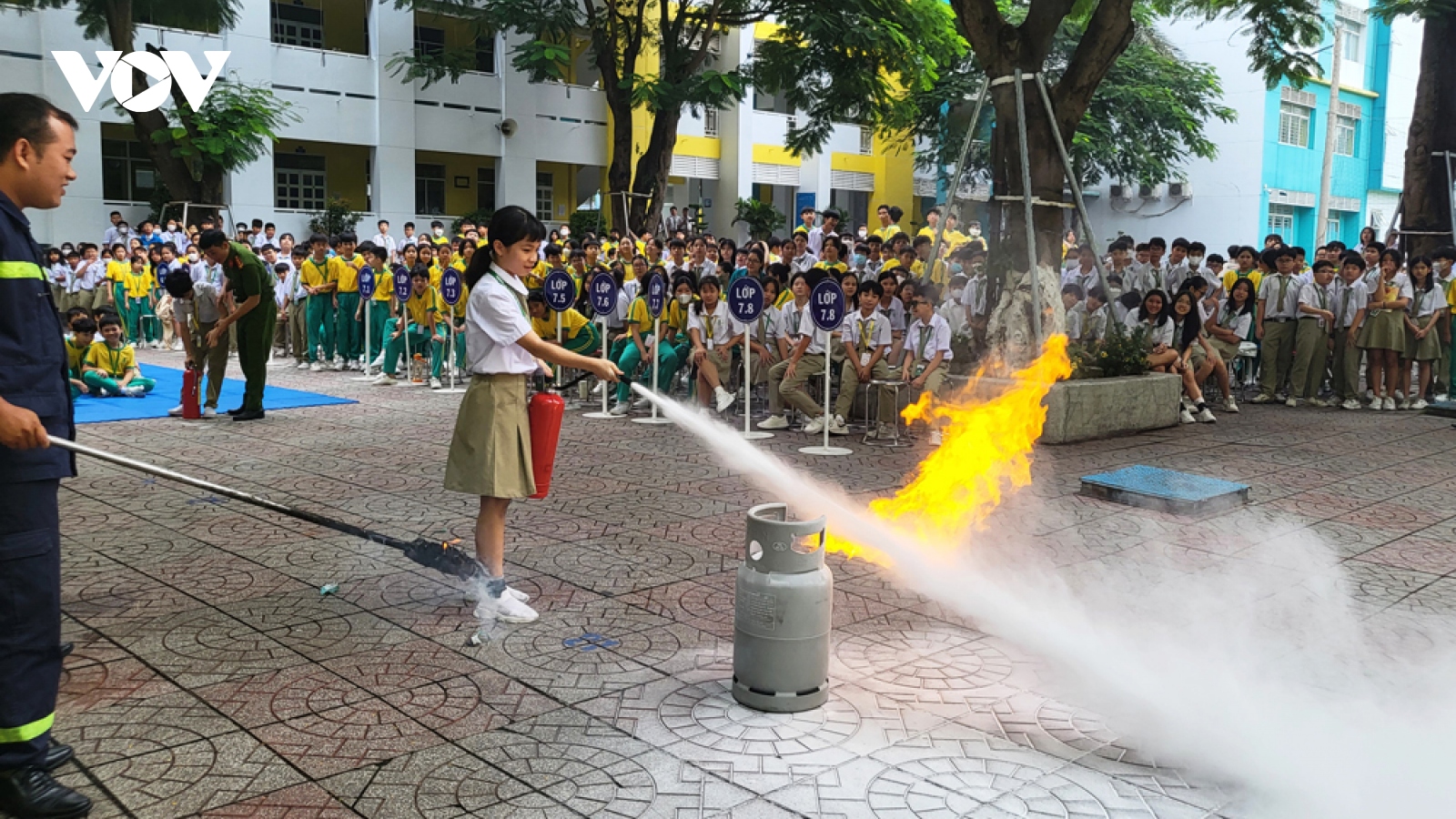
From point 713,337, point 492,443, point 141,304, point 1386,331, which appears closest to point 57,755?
point 492,443

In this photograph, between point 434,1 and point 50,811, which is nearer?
point 50,811

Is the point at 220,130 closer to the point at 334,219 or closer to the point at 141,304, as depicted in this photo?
the point at 141,304

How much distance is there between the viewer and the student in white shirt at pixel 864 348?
12.1 metres

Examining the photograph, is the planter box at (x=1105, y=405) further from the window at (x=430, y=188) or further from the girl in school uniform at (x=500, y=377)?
the window at (x=430, y=188)

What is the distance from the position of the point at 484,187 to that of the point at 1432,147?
88.3ft

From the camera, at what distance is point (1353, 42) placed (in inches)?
1645

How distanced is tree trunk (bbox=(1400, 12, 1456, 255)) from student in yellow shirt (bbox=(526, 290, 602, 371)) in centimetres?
1354

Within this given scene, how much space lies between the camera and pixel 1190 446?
11578mm

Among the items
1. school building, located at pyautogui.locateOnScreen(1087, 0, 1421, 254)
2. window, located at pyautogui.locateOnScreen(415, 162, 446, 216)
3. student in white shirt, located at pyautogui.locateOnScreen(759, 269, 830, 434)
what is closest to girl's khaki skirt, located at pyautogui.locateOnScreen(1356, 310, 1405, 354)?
student in white shirt, located at pyautogui.locateOnScreen(759, 269, 830, 434)

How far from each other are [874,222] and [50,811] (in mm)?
42427

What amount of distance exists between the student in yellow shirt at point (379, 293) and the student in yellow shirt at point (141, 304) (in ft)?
24.3

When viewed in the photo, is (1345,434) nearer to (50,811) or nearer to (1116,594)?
(1116,594)

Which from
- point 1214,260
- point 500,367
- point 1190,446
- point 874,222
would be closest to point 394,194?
point 874,222

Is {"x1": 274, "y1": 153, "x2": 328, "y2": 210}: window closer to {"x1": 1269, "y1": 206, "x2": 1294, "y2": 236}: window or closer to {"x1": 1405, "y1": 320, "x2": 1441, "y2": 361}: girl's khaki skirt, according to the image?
{"x1": 1405, "y1": 320, "x2": 1441, "y2": 361}: girl's khaki skirt
